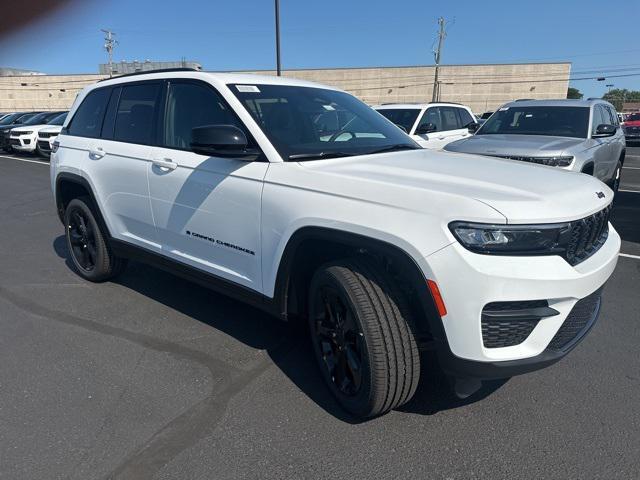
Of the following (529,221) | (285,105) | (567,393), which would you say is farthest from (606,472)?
(285,105)

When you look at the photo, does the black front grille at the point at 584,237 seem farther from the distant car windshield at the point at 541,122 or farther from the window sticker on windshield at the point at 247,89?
the distant car windshield at the point at 541,122

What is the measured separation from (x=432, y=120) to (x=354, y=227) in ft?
27.1

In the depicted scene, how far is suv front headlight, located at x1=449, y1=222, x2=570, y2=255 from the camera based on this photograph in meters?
2.29

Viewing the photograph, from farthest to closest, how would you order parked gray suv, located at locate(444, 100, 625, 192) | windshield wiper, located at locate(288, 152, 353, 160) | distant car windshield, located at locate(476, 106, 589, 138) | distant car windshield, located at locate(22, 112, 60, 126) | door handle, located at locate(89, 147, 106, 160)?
distant car windshield, located at locate(22, 112, 60, 126) → distant car windshield, located at locate(476, 106, 589, 138) → parked gray suv, located at locate(444, 100, 625, 192) → door handle, located at locate(89, 147, 106, 160) → windshield wiper, located at locate(288, 152, 353, 160)

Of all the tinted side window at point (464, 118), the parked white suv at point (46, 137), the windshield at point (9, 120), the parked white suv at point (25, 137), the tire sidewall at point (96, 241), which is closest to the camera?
the tire sidewall at point (96, 241)

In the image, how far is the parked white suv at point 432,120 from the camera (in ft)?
31.9

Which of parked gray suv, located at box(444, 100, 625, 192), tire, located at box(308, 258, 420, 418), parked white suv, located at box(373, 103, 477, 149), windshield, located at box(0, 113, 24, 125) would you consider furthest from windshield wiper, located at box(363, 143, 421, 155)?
windshield, located at box(0, 113, 24, 125)

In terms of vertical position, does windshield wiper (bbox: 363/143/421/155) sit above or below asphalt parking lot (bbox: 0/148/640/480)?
above

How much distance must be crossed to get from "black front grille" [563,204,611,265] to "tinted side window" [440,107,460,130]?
8072mm

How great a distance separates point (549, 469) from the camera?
7.99 ft

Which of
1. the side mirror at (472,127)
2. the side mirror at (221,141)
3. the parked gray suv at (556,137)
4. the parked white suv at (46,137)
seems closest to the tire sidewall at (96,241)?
the side mirror at (221,141)

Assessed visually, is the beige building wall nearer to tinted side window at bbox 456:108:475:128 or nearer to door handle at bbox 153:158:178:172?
tinted side window at bbox 456:108:475:128

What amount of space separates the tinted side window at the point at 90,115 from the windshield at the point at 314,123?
5.77 feet

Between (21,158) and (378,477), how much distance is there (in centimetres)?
1929
